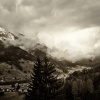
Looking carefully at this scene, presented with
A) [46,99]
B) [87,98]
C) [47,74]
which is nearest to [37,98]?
[46,99]

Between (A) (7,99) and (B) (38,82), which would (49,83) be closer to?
(B) (38,82)

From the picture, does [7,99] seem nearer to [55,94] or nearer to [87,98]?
[87,98]

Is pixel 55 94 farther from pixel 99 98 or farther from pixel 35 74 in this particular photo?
Answer: pixel 99 98

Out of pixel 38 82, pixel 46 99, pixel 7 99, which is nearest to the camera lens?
pixel 46 99

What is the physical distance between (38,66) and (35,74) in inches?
81.4

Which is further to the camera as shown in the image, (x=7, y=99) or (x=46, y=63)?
(x=7, y=99)

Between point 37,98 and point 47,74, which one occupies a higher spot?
point 47,74

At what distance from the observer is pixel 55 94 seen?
5297cm

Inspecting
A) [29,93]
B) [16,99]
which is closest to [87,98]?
[16,99]

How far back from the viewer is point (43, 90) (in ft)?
177

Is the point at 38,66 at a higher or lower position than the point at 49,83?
higher

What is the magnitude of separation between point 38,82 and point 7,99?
135031 millimetres

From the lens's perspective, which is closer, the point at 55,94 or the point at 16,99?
the point at 55,94

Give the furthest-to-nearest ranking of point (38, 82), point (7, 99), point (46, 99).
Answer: point (7, 99) < point (38, 82) < point (46, 99)
